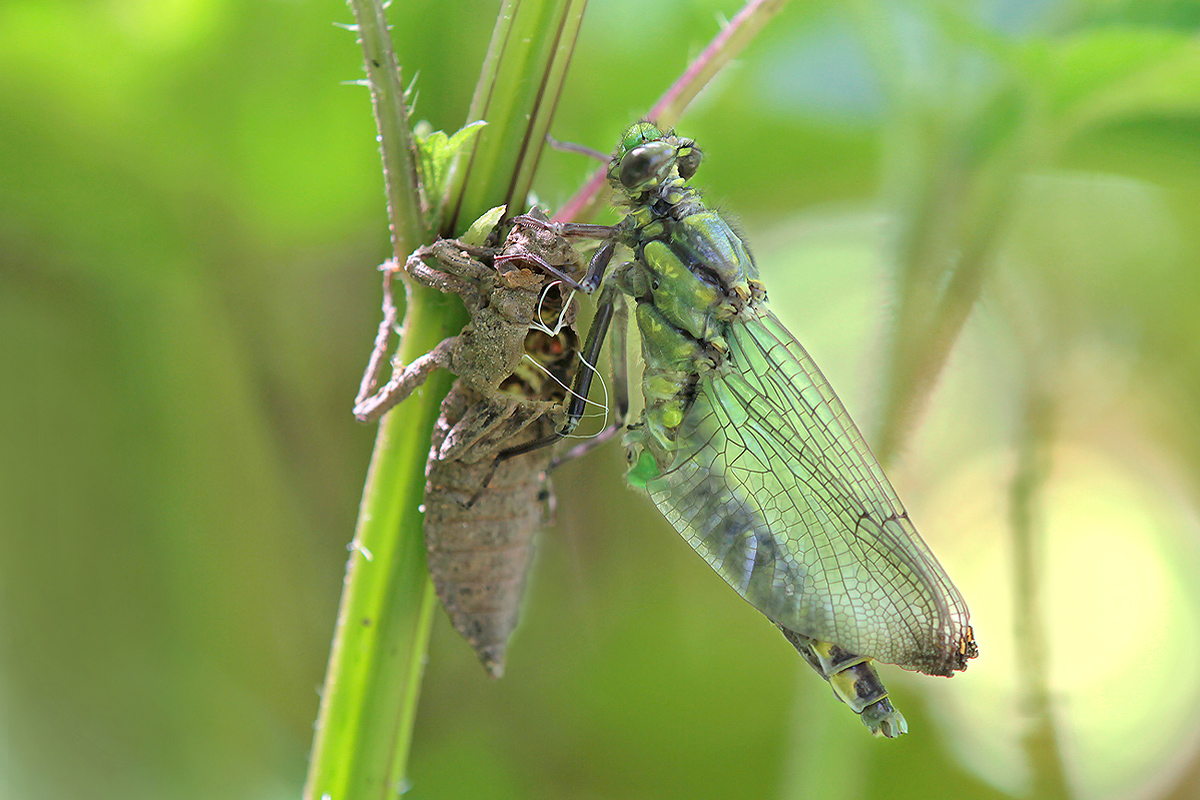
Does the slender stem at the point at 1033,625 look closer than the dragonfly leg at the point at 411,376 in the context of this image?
No

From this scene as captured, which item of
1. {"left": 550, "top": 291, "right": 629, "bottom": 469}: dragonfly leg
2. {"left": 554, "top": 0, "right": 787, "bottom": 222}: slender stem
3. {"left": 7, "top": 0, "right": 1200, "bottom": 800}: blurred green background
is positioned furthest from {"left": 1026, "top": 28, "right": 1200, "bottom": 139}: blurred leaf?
{"left": 550, "top": 291, "right": 629, "bottom": 469}: dragonfly leg

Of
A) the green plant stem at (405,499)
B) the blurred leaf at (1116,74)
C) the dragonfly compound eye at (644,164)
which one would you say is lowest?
the green plant stem at (405,499)

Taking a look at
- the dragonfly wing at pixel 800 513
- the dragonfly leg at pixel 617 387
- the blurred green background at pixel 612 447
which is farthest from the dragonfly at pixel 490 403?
the blurred green background at pixel 612 447

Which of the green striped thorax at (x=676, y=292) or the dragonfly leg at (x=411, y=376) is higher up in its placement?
the green striped thorax at (x=676, y=292)

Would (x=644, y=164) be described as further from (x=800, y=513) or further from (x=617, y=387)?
(x=800, y=513)

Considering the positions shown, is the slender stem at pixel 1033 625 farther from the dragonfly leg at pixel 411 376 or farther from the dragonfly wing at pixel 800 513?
the dragonfly leg at pixel 411 376

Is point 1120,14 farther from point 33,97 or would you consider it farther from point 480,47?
point 33,97

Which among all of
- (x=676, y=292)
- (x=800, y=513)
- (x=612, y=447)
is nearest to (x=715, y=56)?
(x=676, y=292)
